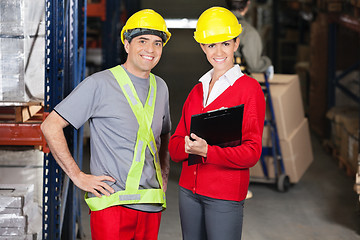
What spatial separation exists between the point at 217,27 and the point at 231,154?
0.65 meters

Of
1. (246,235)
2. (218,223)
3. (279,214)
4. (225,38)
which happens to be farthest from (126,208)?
(279,214)

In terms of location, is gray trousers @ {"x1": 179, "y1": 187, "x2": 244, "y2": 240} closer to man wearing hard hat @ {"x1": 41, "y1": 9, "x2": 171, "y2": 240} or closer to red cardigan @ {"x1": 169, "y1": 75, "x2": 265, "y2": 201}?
red cardigan @ {"x1": 169, "y1": 75, "x2": 265, "y2": 201}

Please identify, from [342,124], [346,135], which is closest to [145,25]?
[346,135]

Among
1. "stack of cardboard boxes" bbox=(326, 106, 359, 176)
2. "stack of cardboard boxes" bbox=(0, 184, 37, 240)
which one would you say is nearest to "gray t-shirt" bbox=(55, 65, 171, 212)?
"stack of cardboard boxes" bbox=(0, 184, 37, 240)

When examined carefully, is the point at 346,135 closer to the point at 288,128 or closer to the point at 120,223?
the point at 288,128

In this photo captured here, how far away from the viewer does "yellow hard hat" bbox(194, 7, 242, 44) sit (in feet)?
9.65

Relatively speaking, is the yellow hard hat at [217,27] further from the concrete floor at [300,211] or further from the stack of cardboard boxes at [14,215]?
the concrete floor at [300,211]

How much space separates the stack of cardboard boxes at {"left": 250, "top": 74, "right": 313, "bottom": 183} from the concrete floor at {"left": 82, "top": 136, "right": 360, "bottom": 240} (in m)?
0.29

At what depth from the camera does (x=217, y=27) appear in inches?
116

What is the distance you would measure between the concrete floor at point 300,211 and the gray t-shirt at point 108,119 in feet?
7.93

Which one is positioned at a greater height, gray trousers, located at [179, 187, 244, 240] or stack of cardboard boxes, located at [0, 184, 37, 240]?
gray trousers, located at [179, 187, 244, 240]

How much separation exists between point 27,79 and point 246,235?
2.79 meters

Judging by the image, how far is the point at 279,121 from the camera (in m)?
6.66

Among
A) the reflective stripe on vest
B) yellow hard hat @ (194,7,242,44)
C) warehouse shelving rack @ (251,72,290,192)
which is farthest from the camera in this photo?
warehouse shelving rack @ (251,72,290,192)
